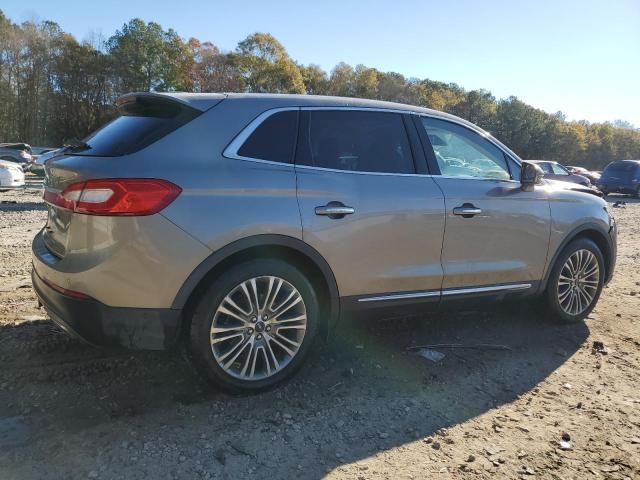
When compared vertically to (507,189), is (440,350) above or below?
below

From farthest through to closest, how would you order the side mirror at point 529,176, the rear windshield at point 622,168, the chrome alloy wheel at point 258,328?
the rear windshield at point 622,168
the side mirror at point 529,176
the chrome alloy wheel at point 258,328

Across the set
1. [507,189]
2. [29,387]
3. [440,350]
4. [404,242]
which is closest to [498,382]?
[440,350]

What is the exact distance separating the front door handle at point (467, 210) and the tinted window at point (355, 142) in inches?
17.8

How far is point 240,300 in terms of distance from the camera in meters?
3.18

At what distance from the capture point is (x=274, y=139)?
335cm

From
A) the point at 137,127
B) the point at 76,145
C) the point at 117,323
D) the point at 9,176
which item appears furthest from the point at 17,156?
the point at 117,323

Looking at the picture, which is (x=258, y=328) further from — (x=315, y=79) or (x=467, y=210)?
(x=315, y=79)

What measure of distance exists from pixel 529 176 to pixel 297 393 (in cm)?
259

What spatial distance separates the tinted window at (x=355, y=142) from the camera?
3498mm

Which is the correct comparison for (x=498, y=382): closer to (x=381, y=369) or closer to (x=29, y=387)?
(x=381, y=369)

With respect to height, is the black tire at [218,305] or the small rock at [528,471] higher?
the black tire at [218,305]

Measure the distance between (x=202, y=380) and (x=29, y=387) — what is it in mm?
1057

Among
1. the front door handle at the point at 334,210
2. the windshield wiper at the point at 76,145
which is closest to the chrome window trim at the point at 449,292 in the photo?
the front door handle at the point at 334,210

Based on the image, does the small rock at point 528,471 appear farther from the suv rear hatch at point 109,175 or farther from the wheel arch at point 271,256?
the suv rear hatch at point 109,175
